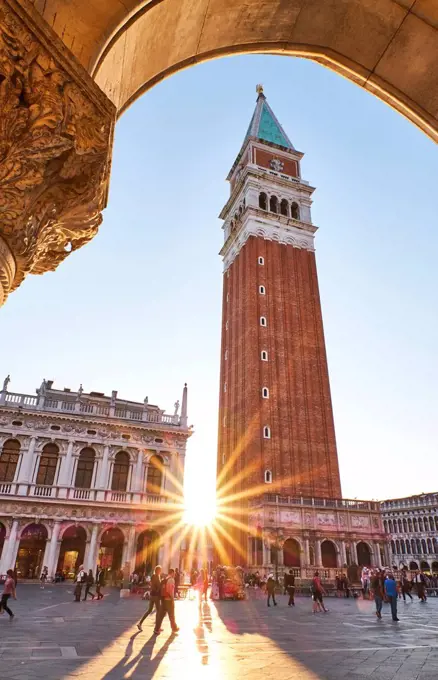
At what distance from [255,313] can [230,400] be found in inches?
323

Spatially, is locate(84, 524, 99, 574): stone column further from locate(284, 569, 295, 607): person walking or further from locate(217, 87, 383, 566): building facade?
locate(284, 569, 295, 607): person walking

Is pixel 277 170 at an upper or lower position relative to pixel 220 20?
upper

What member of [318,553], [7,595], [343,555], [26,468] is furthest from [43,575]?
[343,555]

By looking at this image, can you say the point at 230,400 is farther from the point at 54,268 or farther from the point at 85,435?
the point at 54,268

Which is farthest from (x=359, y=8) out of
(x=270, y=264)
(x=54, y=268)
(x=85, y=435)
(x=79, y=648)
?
(x=270, y=264)

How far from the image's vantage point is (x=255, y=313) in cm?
3778

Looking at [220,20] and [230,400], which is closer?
[220,20]

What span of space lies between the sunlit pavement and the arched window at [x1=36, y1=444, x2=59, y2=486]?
15.7 m

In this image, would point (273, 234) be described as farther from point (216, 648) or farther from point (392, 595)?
point (216, 648)

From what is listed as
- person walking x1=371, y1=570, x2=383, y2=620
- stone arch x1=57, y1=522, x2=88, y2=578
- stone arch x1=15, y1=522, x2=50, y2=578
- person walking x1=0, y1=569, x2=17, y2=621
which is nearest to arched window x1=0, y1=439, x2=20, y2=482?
stone arch x1=15, y1=522, x2=50, y2=578

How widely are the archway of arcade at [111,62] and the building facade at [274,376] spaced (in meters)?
27.7

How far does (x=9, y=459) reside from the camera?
1036 inches

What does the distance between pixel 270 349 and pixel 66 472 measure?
18.8 metres

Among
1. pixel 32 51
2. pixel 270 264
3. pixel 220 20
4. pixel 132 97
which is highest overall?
pixel 270 264
